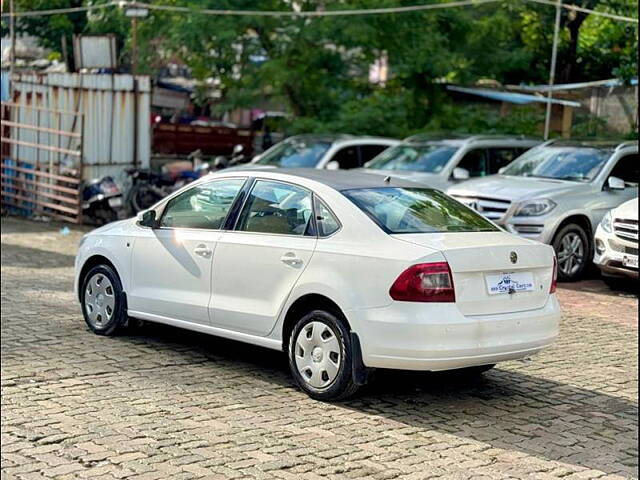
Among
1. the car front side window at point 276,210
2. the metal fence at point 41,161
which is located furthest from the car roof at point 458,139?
the car front side window at point 276,210

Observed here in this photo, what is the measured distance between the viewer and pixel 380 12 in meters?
22.1

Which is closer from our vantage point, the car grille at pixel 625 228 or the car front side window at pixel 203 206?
the car front side window at pixel 203 206

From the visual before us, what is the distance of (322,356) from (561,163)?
27.2 ft

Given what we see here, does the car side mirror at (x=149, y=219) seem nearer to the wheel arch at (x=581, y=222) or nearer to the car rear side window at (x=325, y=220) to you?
the car rear side window at (x=325, y=220)

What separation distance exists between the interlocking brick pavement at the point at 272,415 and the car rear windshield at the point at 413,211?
3.88 feet

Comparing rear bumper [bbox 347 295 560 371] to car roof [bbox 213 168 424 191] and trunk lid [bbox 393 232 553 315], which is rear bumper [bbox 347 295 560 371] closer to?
trunk lid [bbox 393 232 553 315]

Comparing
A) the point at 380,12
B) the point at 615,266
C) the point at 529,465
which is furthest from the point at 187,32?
the point at 529,465

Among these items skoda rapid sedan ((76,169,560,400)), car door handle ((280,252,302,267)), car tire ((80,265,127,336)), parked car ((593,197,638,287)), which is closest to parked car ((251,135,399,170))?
parked car ((593,197,638,287))

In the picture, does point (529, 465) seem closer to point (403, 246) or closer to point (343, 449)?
point (343, 449)

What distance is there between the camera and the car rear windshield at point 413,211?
721cm

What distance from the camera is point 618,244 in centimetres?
1194

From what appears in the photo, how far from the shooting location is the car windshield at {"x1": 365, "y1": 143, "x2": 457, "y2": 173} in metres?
15.9

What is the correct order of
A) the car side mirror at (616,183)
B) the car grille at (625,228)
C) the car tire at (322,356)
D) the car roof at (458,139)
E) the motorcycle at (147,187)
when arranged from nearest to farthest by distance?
1. the car tire at (322,356)
2. the car grille at (625,228)
3. the car side mirror at (616,183)
4. the car roof at (458,139)
5. the motorcycle at (147,187)

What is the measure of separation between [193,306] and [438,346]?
224 centimetres
